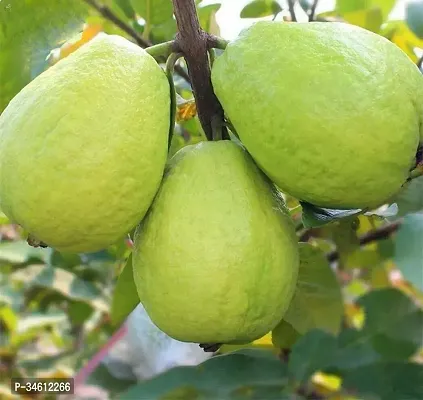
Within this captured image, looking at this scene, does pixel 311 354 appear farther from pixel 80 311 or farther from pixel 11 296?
pixel 11 296

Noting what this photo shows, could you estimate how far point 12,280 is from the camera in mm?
1729

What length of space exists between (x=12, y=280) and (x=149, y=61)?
47.4 inches

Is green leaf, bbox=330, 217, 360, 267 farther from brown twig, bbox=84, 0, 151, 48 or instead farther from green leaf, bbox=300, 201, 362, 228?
brown twig, bbox=84, 0, 151, 48

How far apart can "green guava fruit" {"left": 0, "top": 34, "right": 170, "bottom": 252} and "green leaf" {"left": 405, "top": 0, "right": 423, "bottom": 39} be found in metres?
0.53

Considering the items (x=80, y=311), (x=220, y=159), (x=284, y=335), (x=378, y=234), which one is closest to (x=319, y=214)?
(x=220, y=159)

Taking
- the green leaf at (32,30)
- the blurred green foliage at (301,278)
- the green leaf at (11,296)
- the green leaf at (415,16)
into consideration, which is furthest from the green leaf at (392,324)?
the green leaf at (11,296)

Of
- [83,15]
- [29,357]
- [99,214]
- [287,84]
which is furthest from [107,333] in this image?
[287,84]

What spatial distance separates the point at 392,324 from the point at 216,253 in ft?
0.81

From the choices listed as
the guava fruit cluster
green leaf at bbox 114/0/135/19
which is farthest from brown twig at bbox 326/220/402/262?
green leaf at bbox 114/0/135/19

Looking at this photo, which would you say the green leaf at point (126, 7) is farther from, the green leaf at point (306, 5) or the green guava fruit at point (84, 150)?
the green guava fruit at point (84, 150)

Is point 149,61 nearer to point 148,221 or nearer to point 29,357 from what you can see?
point 148,221

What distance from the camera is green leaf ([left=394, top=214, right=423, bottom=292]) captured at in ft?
1.86

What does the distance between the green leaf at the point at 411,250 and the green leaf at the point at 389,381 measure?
132mm

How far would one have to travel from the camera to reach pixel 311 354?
686 millimetres
